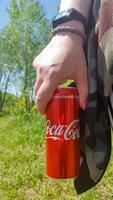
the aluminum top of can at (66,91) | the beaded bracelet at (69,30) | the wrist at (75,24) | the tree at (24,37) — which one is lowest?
the aluminum top of can at (66,91)

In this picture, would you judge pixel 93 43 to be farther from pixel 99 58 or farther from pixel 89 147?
pixel 89 147

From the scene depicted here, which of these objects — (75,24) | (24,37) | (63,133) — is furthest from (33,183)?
(24,37)

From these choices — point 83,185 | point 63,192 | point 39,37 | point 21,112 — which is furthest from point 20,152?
point 39,37

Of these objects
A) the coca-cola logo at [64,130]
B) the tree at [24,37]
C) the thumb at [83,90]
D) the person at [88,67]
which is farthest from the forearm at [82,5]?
the tree at [24,37]

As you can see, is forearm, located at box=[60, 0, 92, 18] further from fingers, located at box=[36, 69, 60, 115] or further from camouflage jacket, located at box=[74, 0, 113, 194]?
fingers, located at box=[36, 69, 60, 115]

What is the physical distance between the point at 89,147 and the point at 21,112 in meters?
7.07

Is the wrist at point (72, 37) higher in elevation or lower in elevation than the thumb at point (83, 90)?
higher

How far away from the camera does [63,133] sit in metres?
0.88

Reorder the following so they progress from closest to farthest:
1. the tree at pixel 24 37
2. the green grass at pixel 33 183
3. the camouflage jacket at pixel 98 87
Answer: the camouflage jacket at pixel 98 87, the green grass at pixel 33 183, the tree at pixel 24 37

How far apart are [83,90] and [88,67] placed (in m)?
0.05

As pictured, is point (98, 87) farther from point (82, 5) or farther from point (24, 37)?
point (24, 37)

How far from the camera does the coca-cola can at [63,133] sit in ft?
2.89

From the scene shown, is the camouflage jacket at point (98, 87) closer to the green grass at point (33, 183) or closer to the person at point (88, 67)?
the person at point (88, 67)

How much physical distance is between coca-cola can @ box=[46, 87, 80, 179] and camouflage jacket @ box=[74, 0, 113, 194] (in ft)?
0.10
